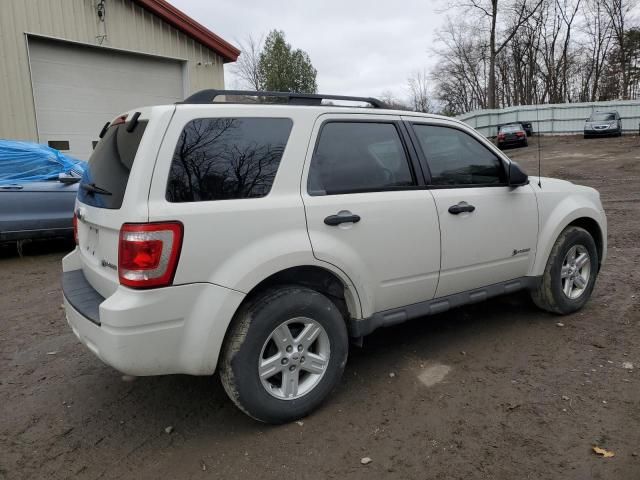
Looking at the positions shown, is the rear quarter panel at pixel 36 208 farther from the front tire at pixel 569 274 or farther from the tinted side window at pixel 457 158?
the front tire at pixel 569 274

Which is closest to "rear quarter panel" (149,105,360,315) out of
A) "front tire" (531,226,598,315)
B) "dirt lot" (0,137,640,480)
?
"dirt lot" (0,137,640,480)

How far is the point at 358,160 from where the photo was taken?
3.29m

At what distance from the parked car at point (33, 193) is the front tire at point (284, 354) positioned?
5040 millimetres

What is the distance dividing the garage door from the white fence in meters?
27.9

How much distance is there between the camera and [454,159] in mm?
3816

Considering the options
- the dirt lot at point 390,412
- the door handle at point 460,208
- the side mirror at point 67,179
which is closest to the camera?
the dirt lot at point 390,412

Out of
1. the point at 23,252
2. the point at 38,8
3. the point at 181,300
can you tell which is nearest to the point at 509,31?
the point at 38,8

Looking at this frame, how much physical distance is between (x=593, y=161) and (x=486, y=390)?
2025 centimetres

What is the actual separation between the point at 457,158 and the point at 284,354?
200cm

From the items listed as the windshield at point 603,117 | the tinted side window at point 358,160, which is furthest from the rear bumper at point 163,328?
the windshield at point 603,117

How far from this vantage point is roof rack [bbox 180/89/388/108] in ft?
9.52

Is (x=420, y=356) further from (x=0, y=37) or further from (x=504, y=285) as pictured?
(x=0, y=37)

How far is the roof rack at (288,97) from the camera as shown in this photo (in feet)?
9.52

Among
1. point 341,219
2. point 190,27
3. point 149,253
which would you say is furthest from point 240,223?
point 190,27
